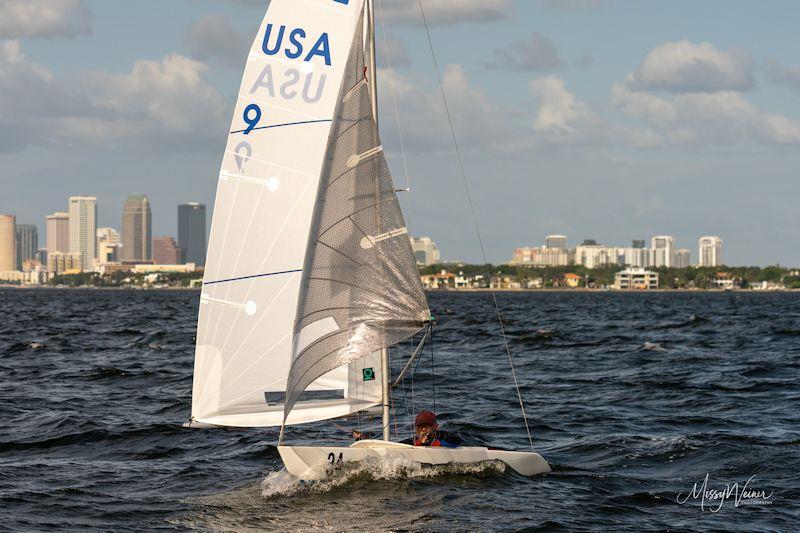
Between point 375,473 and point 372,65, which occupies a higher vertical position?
point 372,65

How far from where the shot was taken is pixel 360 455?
15.6 metres

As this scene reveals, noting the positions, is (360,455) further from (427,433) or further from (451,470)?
(451,470)

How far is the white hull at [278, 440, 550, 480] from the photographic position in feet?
50.8

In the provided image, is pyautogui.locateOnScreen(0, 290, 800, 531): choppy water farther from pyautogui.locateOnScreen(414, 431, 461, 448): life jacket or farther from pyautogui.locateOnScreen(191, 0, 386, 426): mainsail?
pyautogui.locateOnScreen(191, 0, 386, 426): mainsail

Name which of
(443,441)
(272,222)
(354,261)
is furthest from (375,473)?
(272,222)

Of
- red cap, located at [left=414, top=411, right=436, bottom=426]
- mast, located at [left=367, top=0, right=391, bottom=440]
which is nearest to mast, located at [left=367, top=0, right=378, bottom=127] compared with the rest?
mast, located at [left=367, top=0, right=391, bottom=440]

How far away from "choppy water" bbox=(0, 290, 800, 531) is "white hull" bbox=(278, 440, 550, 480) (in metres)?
0.21

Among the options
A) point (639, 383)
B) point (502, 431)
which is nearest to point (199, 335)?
point (502, 431)

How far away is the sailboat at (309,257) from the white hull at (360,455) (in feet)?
0.06

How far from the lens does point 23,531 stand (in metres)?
13.9

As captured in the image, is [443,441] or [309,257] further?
[443,441]

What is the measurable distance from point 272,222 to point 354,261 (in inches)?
65.1

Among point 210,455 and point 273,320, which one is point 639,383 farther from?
point 273,320

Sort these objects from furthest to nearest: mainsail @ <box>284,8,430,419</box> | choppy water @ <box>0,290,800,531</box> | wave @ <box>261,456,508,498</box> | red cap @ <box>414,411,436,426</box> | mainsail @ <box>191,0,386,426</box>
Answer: mainsail @ <box>191,0,386,426</box>
red cap @ <box>414,411,436,426</box>
wave @ <box>261,456,508,498</box>
mainsail @ <box>284,8,430,419</box>
choppy water @ <box>0,290,800,531</box>
